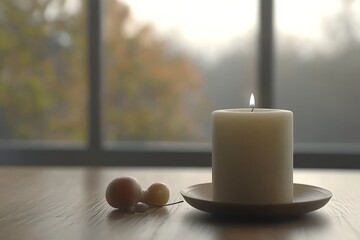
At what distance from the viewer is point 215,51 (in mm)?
2779

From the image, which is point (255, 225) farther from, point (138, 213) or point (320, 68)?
point (320, 68)

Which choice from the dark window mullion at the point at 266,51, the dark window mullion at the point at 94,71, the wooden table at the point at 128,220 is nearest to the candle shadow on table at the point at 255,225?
the wooden table at the point at 128,220

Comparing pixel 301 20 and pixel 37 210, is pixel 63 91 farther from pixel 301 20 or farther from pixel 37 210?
pixel 37 210

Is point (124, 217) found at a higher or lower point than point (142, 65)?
lower

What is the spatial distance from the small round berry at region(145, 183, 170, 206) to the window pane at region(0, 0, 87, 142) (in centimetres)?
201

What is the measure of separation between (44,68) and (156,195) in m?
2.09

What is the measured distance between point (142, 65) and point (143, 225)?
2.10 meters

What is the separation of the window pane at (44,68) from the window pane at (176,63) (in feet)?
0.44

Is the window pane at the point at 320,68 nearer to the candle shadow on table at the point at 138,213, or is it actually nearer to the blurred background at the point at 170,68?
the blurred background at the point at 170,68

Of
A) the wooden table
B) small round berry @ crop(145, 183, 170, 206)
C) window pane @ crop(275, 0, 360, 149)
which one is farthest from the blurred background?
small round berry @ crop(145, 183, 170, 206)

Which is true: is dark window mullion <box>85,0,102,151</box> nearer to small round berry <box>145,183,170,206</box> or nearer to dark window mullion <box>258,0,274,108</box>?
dark window mullion <box>258,0,274,108</box>

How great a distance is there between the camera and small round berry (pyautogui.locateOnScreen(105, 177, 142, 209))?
837 millimetres

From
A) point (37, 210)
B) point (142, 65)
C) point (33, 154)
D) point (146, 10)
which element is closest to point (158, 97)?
point (142, 65)

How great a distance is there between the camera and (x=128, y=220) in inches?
31.0
